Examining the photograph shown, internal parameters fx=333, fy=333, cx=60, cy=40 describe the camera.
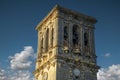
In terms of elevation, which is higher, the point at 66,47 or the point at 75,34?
the point at 75,34

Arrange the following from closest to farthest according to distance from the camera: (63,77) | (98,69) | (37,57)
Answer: (63,77), (98,69), (37,57)

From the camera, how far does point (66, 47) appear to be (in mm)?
49781

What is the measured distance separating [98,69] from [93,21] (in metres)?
8.49

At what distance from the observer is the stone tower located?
158 ft

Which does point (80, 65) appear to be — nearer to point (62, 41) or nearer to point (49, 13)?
point (62, 41)

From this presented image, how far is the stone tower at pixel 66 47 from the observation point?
158ft

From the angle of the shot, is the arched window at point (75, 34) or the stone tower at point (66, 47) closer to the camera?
the stone tower at point (66, 47)

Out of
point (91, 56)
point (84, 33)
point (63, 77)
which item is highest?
point (84, 33)

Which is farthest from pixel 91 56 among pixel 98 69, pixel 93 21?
pixel 93 21

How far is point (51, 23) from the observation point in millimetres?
53062

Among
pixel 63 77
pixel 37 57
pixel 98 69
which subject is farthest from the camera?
pixel 37 57

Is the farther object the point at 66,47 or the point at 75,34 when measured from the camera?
the point at 75,34

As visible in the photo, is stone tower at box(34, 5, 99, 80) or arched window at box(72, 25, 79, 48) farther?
arched window at box(72, 25, 79, 48)

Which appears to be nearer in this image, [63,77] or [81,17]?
[63,77]
